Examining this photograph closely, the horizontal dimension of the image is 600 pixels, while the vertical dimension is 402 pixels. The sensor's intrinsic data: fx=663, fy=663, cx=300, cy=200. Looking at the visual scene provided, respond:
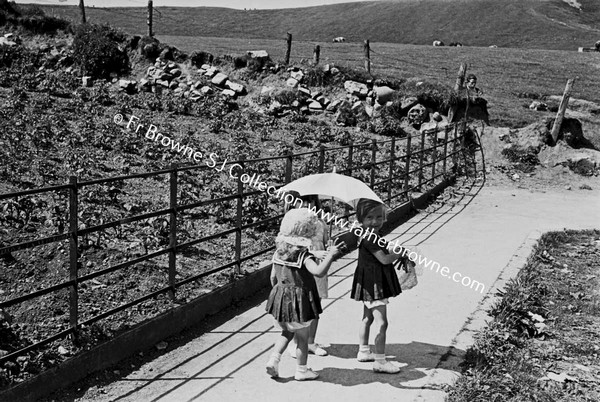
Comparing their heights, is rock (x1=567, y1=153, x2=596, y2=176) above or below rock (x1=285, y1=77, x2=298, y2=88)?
below

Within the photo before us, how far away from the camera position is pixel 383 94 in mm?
20141

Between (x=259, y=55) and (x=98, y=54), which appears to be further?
(x=259, y=55)

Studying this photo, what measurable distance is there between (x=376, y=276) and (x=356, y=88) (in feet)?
50.3

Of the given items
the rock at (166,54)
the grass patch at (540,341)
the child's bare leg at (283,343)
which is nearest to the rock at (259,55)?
the rock at (166,54)

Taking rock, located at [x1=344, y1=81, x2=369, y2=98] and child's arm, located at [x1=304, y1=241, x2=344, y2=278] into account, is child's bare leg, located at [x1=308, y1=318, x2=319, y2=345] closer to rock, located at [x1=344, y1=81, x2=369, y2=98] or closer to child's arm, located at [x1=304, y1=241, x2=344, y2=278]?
child's arm, located at [x1=304, y1=241, x2=344, y2=278]

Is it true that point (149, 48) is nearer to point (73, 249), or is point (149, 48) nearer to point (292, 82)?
point (292, 82)

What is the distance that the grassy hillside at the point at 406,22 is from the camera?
213 ft

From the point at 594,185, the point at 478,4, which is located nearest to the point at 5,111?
the point at 594,185

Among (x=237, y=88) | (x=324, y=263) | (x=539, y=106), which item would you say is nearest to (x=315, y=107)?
(x=237, y=88)

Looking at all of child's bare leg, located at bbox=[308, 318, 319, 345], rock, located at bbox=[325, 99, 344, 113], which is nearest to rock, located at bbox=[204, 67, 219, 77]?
rock, located at bbox=[325, 99, 344, 113]

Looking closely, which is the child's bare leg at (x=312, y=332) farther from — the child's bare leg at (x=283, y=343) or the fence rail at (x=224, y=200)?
the fence rail at (x=224, y=200)

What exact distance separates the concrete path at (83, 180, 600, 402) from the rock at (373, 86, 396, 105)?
32.6ft

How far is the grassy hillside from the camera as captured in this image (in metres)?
64.8

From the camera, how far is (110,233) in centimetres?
796
